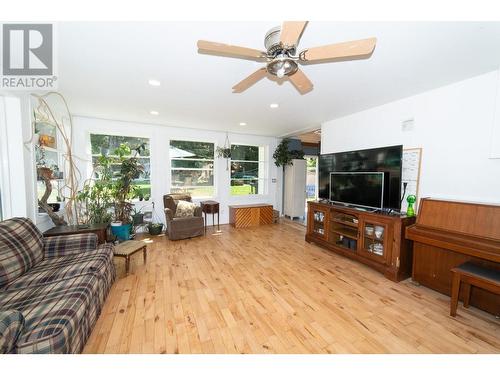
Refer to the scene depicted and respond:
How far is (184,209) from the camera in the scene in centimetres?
421

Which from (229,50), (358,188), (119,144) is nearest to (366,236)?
(358,188)

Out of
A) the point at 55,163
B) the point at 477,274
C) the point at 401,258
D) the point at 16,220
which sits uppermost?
the point at 55,163

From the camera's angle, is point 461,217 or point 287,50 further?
point 461,217

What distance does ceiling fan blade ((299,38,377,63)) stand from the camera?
1226 mm

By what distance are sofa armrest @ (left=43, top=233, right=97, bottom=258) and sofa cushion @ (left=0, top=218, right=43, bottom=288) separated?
0.26ft

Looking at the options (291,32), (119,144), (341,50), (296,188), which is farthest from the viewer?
(296,188)

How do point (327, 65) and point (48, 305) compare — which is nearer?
point (48, 305)

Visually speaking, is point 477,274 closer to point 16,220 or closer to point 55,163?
point 16,220

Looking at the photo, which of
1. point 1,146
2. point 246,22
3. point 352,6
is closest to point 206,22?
point 246,22

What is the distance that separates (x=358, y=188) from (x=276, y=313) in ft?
7.35

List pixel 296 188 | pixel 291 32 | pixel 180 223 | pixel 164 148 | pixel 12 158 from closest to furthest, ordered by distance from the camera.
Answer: pixel 291 32, pixel 12 158, pixel 180 223, pixel 164 148, pixel 296 188

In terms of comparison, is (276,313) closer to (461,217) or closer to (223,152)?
(461,217)
